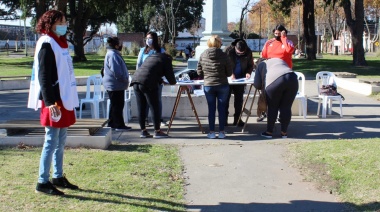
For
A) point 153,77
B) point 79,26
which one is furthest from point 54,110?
point 79,26

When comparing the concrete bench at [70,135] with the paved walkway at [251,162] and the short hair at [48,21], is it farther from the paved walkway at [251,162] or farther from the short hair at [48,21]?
the short hair at [48,21]

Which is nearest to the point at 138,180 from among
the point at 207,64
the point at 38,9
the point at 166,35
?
the point at 207,64

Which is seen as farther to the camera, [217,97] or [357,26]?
[357,26]

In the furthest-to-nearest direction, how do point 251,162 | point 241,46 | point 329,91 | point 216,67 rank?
1. point 329,91
2. point 241,46
3. point 216,67
4. point 251,162

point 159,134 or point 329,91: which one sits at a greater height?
point 329,91

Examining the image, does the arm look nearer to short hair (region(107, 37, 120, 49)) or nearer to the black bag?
short hair (region(107, 37, 120, 49))

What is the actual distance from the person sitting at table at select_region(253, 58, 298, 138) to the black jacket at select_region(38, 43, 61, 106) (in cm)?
420

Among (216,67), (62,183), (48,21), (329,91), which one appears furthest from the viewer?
(329,91)

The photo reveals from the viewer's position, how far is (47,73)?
16.1ft

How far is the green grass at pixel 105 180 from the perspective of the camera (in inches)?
197

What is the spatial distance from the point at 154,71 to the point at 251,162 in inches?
97.0

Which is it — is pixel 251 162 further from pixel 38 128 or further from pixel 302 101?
pixel 302 101

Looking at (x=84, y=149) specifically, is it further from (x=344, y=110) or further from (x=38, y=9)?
(x=38, y=9)

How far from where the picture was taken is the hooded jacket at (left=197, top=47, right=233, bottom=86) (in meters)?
8.23
